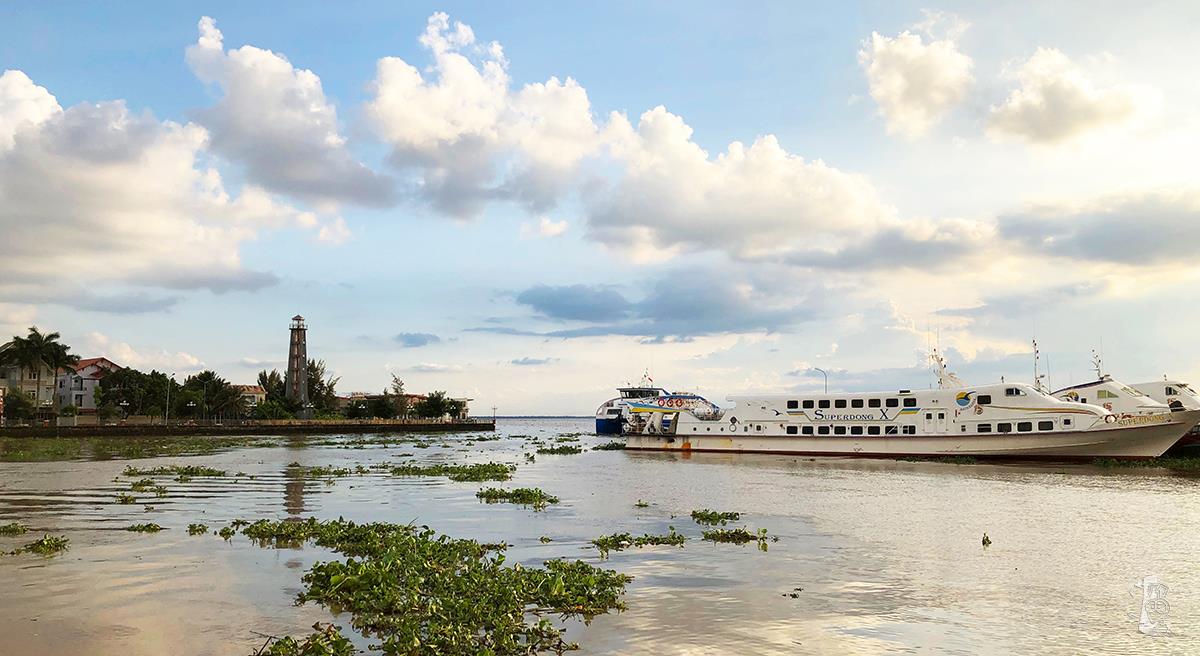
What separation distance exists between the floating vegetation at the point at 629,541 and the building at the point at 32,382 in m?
129

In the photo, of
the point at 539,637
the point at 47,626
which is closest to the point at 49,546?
the point at 47,626

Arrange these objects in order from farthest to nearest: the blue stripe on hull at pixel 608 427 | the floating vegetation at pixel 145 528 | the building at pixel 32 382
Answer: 1. the building at pixel 32 382
2. the blue stripe on hull at pixel 608 427
3. the floating vegetation at pixel 145 528

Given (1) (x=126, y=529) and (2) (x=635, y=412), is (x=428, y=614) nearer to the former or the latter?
(1) (x=126, y=529)

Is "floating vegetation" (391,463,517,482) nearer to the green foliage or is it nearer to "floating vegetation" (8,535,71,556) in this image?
the green foliage

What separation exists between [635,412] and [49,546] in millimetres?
54091

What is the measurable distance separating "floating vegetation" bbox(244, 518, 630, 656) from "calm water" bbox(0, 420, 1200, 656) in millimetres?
577

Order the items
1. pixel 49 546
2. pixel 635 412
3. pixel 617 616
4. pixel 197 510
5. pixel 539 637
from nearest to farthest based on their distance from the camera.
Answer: pixel 539 637
pixel 617 616
pixel 49 546
pixel 197 510
pixel 635 412

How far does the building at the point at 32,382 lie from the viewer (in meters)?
119

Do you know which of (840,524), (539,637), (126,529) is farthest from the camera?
(840,524)

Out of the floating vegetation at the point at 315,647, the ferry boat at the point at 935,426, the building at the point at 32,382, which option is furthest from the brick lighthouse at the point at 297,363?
the floating vegetation at the point at 315,647

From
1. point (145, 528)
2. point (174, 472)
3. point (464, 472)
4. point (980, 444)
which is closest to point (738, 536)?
point (145, 528)

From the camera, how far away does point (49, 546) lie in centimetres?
1719

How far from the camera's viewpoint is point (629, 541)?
19797mm

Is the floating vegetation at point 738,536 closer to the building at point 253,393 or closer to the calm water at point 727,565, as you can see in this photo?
the calm water at point 727,565
